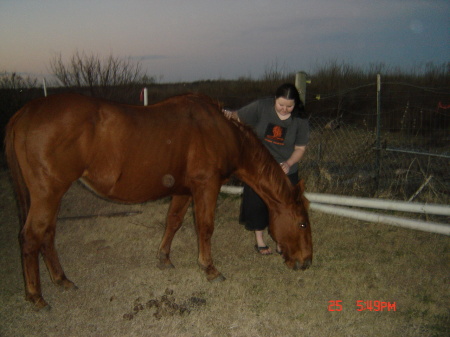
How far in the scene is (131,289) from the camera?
349cm

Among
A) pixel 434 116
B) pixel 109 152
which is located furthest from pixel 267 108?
pixel 434 116

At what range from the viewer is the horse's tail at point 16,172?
309cm

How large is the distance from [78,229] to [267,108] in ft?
10.5

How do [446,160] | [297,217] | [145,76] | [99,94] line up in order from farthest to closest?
[145,76] < [99,94] < [446,160] < [297,217]

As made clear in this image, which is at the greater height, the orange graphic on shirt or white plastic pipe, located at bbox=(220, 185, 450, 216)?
the orange graphic on shirt

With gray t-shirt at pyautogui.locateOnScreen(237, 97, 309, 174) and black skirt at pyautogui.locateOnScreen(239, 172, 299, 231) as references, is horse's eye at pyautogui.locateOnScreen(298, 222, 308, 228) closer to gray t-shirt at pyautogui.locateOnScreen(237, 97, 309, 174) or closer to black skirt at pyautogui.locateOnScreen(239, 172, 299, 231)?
black skirt at pyautogui.locateOnScreen(239, 172, 299, 231)

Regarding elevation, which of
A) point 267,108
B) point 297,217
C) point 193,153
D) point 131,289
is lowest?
point 131,289

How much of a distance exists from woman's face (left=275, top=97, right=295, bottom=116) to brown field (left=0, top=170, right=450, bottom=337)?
1.71 meters

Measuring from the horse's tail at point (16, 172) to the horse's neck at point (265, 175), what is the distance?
2091 mm

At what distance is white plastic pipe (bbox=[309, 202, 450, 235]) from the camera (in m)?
4.21

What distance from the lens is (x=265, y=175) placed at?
12.2 feet

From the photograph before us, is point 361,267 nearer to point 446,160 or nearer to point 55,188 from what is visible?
point 55,188
